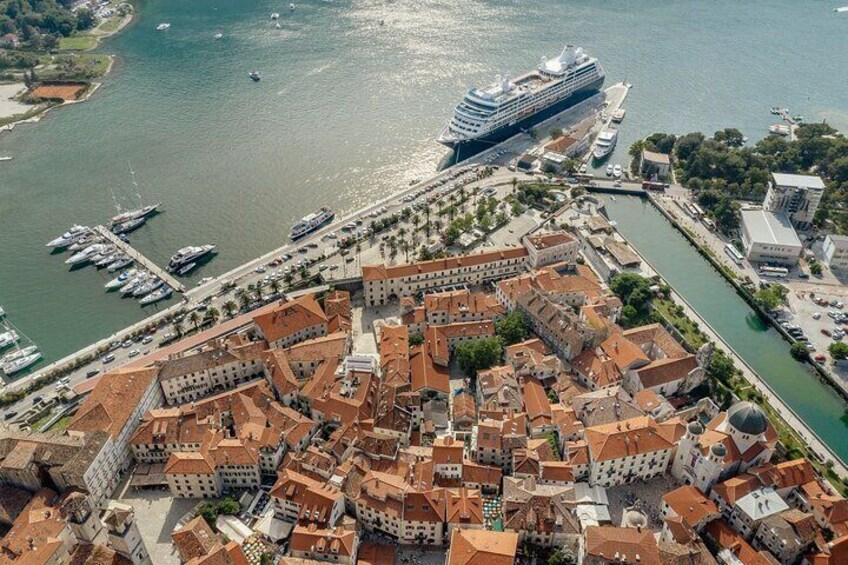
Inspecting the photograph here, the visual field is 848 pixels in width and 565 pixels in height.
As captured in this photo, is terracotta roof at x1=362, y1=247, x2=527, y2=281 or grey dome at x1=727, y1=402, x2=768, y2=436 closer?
grey dome at x1=727, y1=402, x2=768, y2=436

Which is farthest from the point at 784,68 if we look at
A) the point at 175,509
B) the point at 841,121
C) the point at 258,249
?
the point at 175,509

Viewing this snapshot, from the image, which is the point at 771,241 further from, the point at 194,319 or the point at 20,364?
the point at 20,364

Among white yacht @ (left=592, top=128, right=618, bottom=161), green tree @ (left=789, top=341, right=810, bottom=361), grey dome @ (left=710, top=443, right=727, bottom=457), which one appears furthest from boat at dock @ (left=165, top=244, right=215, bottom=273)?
green tree @ (left=789, top=341, right=810, bottom=361)

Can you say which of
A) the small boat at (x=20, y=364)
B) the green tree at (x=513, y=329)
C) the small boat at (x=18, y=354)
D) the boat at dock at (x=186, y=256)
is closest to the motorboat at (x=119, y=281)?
the boat at dock at (x=186, y=256)

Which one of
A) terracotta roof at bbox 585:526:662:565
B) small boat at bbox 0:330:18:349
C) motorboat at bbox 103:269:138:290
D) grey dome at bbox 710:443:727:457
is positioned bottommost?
small boat at bbox 0:330:18:349

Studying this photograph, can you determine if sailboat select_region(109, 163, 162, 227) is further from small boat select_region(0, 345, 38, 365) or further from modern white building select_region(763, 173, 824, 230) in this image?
modern white building select_region(763, 173, 824, 230)

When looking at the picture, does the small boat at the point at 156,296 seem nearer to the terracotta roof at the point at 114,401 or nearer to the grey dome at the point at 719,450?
the terracotta roof at the point at 114,401

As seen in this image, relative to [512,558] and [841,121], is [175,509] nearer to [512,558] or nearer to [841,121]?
[512,558]
